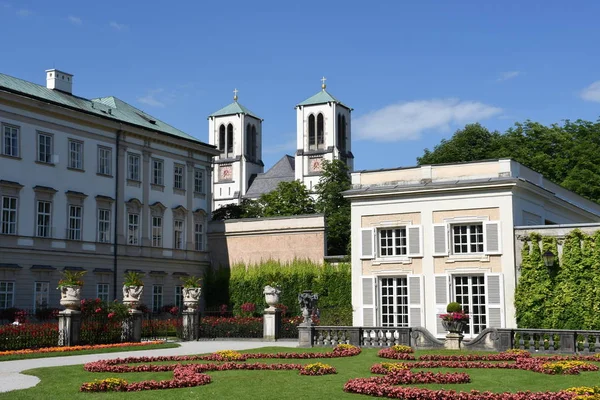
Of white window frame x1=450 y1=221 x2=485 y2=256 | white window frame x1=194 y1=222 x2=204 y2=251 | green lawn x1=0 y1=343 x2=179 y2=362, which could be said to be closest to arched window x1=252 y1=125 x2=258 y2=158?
white window frame x1=194 y1=222 x2=204 y2=251

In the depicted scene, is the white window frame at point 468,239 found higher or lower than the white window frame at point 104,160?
lower

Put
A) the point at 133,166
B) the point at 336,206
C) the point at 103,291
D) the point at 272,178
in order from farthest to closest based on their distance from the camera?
the point at 272,178
the point at 336,206
the point at 133,166
the point at 103,291

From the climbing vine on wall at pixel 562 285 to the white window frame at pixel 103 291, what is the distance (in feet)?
75.4

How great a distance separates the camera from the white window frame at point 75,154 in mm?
42906

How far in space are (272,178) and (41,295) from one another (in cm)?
7481

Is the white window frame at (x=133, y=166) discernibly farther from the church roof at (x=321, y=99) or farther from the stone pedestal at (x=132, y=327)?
the church roof at (x=321, y=99)

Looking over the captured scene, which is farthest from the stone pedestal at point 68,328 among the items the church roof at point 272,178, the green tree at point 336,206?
the church roof at point 272,178

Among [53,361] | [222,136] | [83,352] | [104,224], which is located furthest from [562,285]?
[222,136]

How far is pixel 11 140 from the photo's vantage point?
39594 millimetres

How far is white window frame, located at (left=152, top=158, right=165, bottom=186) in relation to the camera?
48.4 m

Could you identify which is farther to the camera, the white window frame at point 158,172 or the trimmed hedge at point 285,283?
the white window frame at point 158,172

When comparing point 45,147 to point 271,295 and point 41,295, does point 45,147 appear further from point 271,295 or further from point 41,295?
point 271,295

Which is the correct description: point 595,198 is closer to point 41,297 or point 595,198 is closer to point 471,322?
point 471,322

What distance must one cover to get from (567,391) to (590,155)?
44.0 m
